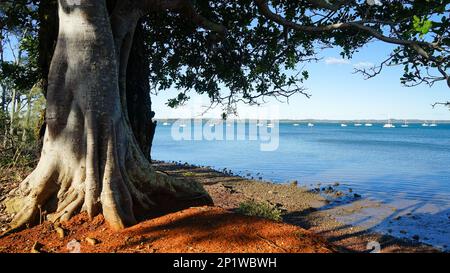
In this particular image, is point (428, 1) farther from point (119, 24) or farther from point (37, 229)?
point (37, 229)

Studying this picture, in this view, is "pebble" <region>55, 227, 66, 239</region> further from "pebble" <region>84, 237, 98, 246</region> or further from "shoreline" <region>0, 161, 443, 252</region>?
"pebble" <region>84, 237, 98, 246</region>

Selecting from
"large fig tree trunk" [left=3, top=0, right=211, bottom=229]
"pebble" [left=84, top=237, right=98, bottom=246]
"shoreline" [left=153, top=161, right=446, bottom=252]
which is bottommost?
"shoreline" [left=153, top=161, right=446, bottom=252]

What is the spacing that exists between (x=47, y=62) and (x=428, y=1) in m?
7.33

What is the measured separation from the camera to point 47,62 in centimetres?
729

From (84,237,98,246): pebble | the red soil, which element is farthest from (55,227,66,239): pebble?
(84,237,98,246): pebble

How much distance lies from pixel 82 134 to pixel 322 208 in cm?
1132

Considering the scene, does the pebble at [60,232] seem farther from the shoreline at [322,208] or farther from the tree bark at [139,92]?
the shoreline at [322,208]

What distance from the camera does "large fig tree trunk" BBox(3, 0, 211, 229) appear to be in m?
5.46

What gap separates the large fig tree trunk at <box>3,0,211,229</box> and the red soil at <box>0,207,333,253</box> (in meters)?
0.31

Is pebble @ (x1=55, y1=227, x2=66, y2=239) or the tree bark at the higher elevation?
the tree bark

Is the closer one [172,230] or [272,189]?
[172,230]

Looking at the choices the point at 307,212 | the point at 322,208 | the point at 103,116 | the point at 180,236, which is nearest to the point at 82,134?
the point at 103,116
